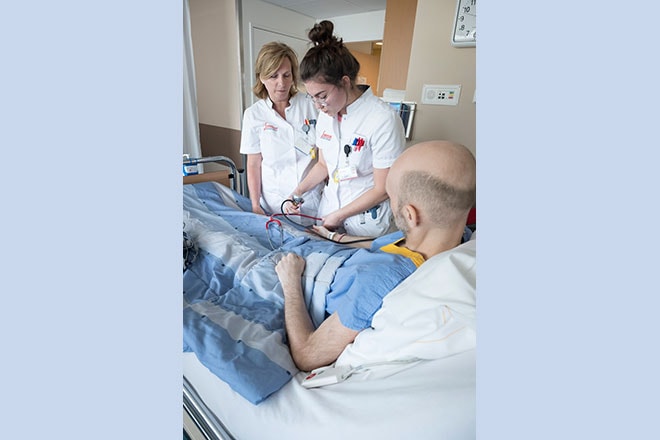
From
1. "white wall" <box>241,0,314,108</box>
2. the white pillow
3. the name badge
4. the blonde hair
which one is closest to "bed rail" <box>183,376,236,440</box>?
the white pillow

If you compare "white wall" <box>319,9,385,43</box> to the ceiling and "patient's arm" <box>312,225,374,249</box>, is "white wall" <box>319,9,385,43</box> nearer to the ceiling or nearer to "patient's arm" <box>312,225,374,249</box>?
the ceiling

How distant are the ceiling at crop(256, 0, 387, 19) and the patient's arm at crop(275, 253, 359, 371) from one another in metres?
3.66

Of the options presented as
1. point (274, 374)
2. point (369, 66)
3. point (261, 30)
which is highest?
point (369, 66)

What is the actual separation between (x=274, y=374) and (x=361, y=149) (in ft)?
3.63

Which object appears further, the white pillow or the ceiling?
the ceiling

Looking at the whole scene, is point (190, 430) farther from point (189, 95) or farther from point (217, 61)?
point (217, 61)

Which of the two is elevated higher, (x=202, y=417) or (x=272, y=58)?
(x=272, y=58)

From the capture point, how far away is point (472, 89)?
7.11 feet

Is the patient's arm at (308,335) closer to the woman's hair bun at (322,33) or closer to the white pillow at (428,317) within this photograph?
the white pillow at (428,317)

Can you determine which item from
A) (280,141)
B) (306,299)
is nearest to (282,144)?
(280,141)

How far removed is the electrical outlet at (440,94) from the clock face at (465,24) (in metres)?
0.28

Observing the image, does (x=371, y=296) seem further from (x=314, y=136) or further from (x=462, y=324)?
(x=314, y=136)

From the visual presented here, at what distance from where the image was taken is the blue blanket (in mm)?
853

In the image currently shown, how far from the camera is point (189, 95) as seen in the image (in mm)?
2025
